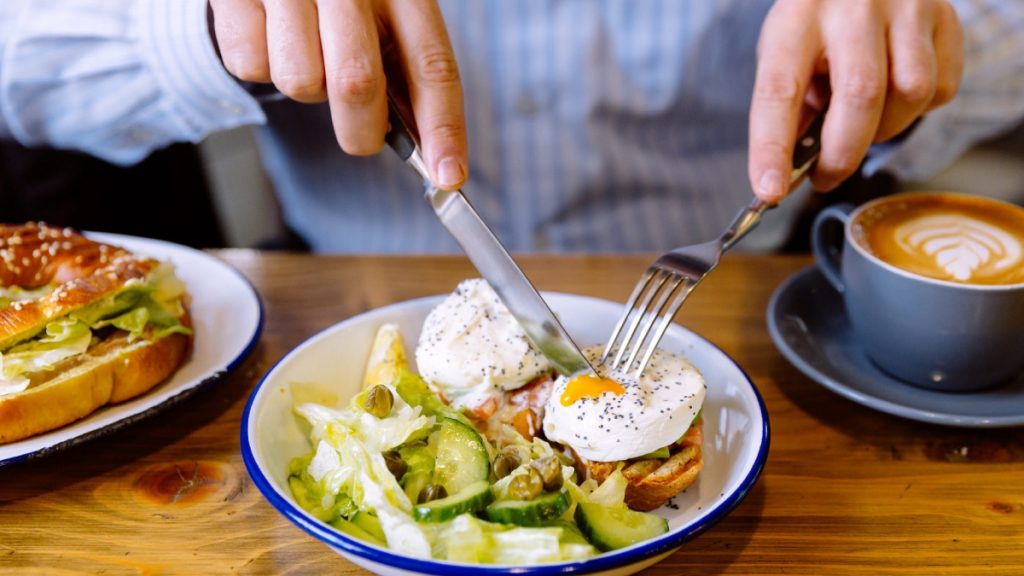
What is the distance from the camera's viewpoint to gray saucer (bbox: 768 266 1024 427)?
1.26 m

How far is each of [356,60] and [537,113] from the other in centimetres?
122

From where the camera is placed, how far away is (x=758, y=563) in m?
1.06

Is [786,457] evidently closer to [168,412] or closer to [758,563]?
[758,563]

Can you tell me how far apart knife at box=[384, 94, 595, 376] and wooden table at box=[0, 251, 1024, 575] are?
34 cm

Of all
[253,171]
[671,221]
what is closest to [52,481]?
[671,221]

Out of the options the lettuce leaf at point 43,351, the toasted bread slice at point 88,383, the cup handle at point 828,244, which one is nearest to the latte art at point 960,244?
the cup handle at point 828,244

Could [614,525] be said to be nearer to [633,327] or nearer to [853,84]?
[633,327]

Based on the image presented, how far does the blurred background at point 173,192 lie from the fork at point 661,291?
129cm

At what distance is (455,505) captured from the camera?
37.3 inches

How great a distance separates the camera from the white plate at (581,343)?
862mm

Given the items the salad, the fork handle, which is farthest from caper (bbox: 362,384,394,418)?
the fork handle

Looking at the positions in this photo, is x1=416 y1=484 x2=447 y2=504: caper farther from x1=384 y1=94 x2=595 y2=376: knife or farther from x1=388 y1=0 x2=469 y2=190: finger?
x1=388 y1=0 x2=469 y2=190: finger

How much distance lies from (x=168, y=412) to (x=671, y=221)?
1.65 m

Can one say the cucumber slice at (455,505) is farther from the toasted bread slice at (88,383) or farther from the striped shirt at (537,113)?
the striped shirt at (537,113)
